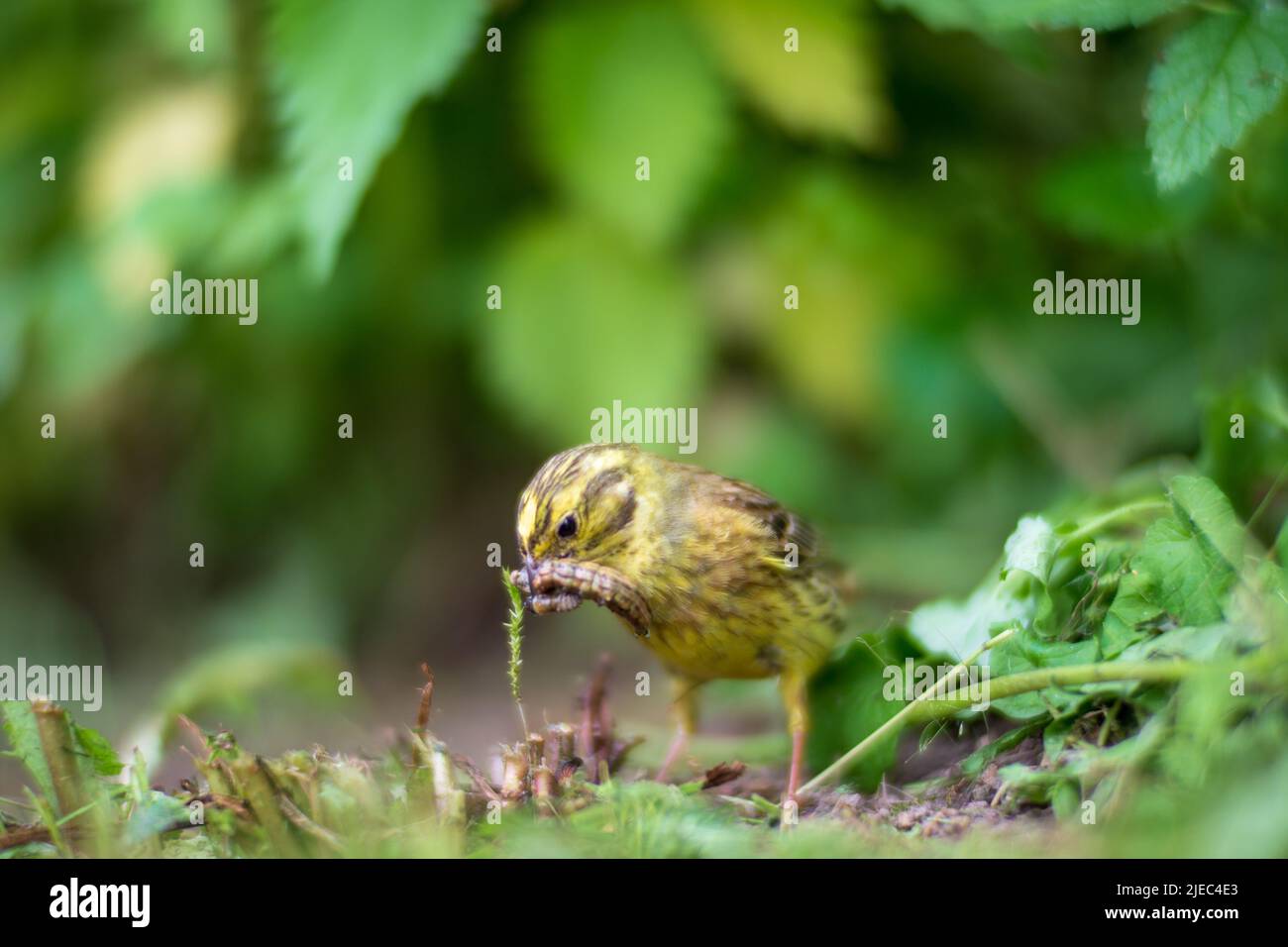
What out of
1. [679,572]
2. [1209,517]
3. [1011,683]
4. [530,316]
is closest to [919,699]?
[1011,683]

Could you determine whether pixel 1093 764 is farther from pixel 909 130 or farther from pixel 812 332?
pixel 909 130

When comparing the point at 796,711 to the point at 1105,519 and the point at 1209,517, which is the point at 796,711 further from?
the point at 1209,517

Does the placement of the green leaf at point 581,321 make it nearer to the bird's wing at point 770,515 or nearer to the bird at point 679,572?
the bird's wing at point 770,515

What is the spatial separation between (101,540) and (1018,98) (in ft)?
14.9

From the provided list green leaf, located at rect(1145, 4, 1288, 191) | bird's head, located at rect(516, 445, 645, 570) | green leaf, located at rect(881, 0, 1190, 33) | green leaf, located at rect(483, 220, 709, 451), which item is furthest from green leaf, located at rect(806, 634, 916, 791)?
green leaf, located at rect(483, 220, 709, 451)

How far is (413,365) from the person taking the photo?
5848 millimetres

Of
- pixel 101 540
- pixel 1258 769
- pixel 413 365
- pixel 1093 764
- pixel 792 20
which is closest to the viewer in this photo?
pixel 1258 769

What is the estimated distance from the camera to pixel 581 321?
525cm

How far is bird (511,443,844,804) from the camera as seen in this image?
3.16m

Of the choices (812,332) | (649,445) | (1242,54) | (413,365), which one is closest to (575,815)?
(1242,54)

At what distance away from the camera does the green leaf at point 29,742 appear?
2.48 meters
